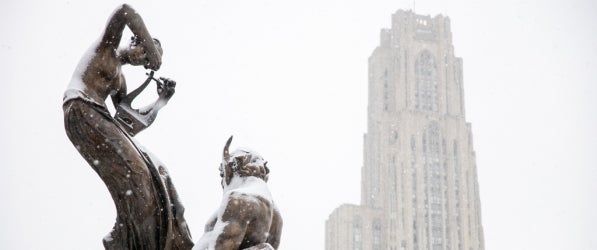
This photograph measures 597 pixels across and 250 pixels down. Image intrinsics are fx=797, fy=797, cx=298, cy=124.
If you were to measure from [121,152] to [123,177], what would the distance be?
11 centimetres

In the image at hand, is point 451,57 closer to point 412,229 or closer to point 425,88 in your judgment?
point 425,88

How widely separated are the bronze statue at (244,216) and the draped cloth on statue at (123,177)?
0.79 ft

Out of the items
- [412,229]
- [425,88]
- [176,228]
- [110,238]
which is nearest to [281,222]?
[176,228]

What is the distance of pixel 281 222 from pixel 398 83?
283 feet

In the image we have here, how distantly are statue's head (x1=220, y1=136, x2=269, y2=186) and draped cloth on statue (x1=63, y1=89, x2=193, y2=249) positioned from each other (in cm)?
31

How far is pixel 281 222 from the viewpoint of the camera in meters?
3.76

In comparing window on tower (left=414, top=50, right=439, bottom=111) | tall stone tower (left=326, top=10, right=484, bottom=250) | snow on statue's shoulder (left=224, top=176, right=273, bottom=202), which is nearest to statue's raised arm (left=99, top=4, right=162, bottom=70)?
snow on statue's shoulder (left=224, top=176, right=273, bottom=202)

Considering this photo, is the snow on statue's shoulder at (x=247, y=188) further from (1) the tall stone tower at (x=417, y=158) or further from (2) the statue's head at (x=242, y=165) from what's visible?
(1) the tall stone tower at (x=417, y=158)

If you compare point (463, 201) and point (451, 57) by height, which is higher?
point (451, 57)

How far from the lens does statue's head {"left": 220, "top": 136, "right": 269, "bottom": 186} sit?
3721 mm

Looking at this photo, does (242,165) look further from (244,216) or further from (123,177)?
(123,177)

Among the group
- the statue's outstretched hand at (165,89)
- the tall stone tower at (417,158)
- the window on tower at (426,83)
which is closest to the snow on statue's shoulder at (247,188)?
the statue's outstretched hand at (165,89)

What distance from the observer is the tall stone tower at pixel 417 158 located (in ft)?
275

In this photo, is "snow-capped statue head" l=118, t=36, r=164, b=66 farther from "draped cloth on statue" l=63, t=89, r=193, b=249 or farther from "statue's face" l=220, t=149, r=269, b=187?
"statue's face" l=220, t=149, r=269, b=187
